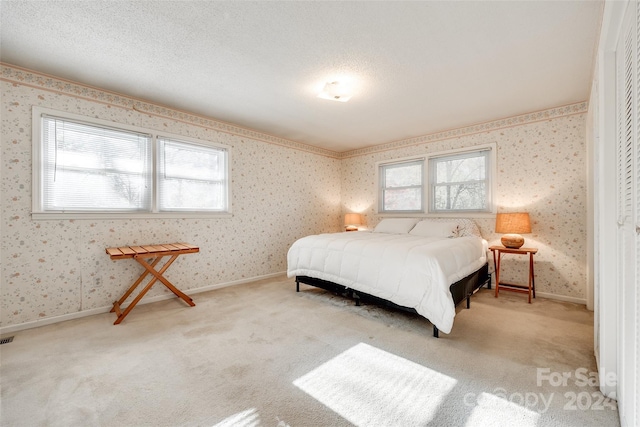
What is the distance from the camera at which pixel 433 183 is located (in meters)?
4.54

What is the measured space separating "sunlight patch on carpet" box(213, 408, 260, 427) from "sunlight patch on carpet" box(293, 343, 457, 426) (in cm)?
33

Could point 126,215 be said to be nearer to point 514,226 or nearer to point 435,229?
point 435,229

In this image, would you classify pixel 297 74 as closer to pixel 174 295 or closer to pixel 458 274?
pixel 458 274

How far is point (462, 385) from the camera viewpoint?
165cm

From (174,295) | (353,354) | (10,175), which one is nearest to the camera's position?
(353,354)

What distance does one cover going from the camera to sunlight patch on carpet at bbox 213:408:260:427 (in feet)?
4.48

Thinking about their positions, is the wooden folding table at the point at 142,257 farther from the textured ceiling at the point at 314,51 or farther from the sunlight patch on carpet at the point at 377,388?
the sunlight patch on carpet at the point at 377,388

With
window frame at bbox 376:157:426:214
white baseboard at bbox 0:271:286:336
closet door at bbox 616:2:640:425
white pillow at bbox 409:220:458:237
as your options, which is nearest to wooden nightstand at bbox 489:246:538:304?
white pillow at bbox 409:220:458:237

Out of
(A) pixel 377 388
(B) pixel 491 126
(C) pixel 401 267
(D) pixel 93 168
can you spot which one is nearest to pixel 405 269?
(C) pixel 401 267

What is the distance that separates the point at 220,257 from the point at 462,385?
10.8 feet

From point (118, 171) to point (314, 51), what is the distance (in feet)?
8.46

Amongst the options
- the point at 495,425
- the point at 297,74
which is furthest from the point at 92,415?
the point at 297,74

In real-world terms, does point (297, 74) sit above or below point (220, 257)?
above

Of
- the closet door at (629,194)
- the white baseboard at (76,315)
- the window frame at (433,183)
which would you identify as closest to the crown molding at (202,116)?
the window frame at (433,183)
